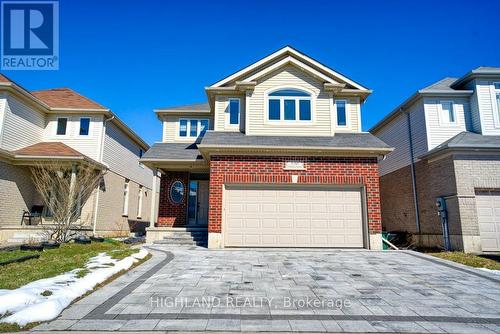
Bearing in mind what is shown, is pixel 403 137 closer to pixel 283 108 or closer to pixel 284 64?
pixel 283 108

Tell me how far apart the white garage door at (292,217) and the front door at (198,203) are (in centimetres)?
387

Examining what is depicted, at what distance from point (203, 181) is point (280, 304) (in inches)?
417

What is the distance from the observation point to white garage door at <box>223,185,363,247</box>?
1111 cm

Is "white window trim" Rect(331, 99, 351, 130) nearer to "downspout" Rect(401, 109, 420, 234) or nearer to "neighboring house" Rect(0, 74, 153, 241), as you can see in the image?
"downspout" Rect(401, 109, 420, 234)

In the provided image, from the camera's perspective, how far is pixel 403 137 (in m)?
16.8

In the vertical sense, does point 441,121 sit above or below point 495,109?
below

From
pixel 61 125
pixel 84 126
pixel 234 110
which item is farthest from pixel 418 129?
pixel 61 125

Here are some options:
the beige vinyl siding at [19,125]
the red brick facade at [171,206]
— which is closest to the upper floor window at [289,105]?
the red brick facade at [171,206]

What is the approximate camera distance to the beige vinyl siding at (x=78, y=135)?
1614 cm

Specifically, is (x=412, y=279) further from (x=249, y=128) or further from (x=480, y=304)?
(x=249, y=128)

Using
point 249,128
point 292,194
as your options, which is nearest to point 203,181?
point 249,128

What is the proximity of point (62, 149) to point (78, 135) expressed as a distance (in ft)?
5.00

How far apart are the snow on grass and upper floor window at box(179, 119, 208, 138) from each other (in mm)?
10184

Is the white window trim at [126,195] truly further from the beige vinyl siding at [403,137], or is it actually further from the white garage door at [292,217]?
the beige vinyl siding at [403,137]
